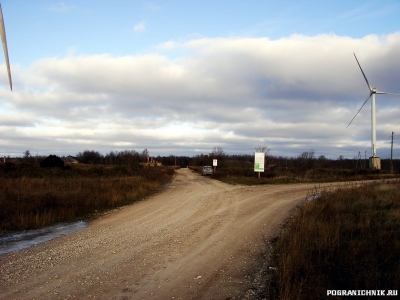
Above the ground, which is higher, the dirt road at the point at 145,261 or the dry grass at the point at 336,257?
the dry grass at the point at 336,257

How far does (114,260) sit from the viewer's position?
711 centimetres

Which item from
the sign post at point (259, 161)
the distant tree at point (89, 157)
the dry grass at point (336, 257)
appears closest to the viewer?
the dry grass at point (336, 257)

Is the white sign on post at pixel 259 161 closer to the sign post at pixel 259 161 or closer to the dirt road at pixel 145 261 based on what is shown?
the sign post at pixel 259 161

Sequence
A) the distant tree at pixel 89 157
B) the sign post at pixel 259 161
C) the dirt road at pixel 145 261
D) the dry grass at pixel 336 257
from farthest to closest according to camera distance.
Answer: the distant tree at pixel 89 157, the sign post at pixel 259 161, the dirt road at pixel 145 261, the dry grass at pixel 336 257

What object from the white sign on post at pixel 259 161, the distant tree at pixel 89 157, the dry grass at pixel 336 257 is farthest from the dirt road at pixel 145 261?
the distant tree at pixel 89 157

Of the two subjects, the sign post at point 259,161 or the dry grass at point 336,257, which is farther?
the sign post at point 259,161

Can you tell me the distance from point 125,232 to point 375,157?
165 feet

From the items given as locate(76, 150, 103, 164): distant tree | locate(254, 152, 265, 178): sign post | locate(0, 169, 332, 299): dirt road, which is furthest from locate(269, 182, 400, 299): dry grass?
locate(76, 150, 103, 164): distant tree

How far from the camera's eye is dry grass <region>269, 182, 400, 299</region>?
17.0 feet

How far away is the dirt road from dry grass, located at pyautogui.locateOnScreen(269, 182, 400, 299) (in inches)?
30.6

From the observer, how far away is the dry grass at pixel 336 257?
5.20 meters

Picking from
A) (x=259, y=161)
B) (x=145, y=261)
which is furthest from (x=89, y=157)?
(x=145, y=261)

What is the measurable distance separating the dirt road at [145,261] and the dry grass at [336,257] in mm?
777

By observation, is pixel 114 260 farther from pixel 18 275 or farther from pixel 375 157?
pixel 375 157
